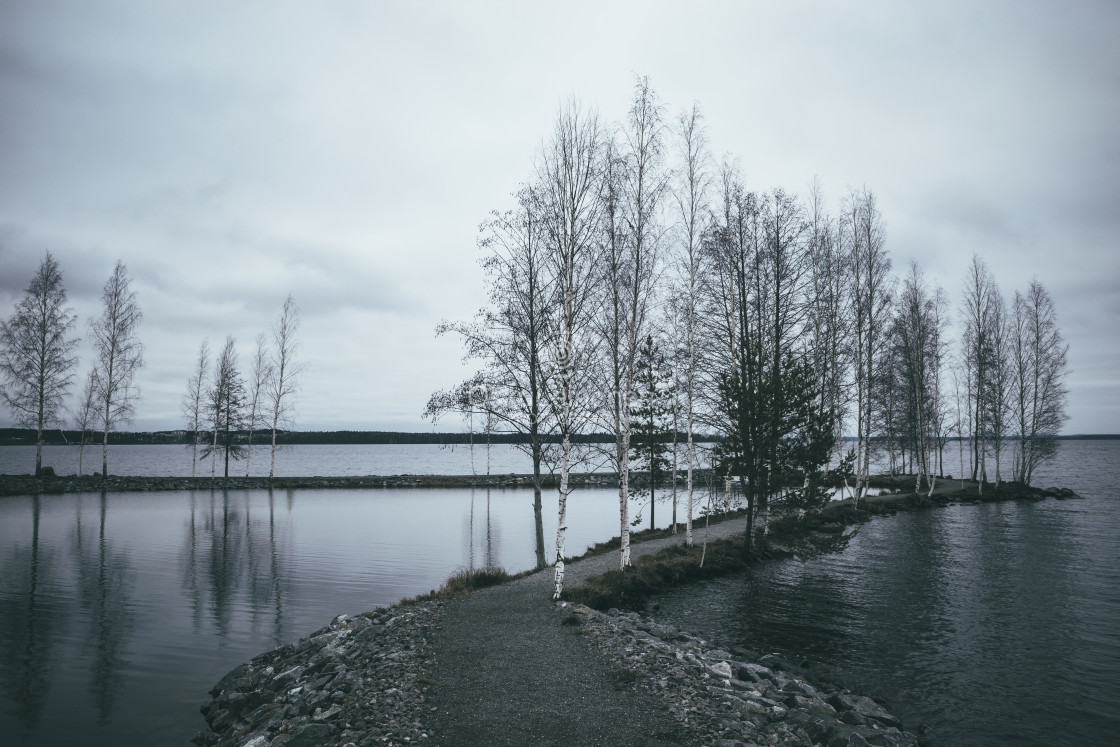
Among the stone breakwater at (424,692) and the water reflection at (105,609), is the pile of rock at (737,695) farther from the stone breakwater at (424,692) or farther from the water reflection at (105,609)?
the water reflection at (105,609)

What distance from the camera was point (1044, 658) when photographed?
12656 millimetres

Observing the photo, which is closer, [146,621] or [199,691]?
[199,691]

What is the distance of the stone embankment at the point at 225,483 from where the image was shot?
4466 centimetres

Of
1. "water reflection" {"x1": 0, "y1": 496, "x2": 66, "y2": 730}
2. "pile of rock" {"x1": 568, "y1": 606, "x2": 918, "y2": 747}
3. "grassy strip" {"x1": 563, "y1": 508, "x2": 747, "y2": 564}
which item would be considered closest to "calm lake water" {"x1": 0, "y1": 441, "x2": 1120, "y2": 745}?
"water reflection" {"x1": 0, "y1": 496, "x2": 66, "y2": 730}

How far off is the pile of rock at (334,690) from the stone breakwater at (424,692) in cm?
2

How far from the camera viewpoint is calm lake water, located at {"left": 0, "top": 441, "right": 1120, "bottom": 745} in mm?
10391

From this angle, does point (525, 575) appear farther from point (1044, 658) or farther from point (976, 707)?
point (1044, 658)

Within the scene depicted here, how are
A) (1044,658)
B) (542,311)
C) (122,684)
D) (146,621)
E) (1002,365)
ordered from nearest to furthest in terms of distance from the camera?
(122,684)
(1044,658)
(146,621)
(542,311)
(1002,365)

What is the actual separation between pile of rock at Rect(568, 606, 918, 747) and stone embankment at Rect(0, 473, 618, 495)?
24.9 metres

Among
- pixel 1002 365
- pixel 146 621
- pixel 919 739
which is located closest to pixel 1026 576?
pixel 919 739

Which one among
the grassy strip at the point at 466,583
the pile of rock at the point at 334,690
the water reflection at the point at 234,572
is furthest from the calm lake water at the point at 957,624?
the water reflection at the point at 234,572

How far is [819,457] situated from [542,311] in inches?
463

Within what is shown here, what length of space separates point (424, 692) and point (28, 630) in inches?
483

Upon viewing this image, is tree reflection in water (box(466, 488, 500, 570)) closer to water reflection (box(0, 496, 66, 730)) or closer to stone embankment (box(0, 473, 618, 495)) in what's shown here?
stone embankment (box(0, 473, 618, 495))
